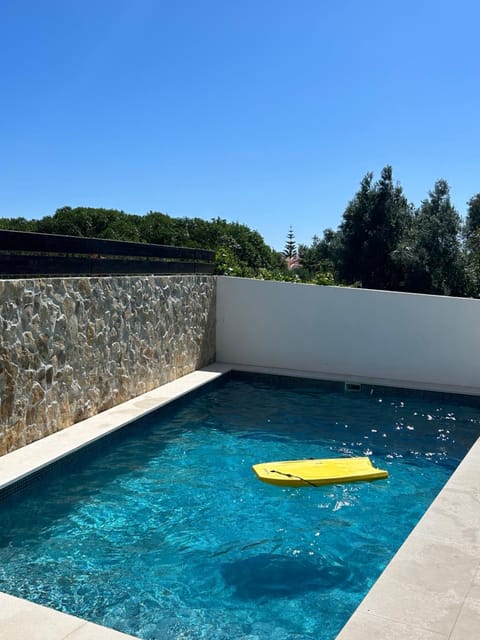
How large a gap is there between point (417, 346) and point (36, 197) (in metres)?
32.9

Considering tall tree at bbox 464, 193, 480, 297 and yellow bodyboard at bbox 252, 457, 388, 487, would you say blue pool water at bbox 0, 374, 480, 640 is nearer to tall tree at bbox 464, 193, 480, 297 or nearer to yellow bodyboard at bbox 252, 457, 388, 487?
yellow bodyboard at bbox 252, 457, 388, 487

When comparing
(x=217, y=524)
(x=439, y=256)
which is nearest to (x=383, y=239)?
(x=439, y=256)

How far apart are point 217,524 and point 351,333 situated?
7.08 m

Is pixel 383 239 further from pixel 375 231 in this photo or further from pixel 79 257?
pixel 79 257

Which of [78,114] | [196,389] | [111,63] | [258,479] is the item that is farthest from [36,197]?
[258,479]

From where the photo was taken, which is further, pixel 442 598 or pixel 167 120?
pixel 167 120

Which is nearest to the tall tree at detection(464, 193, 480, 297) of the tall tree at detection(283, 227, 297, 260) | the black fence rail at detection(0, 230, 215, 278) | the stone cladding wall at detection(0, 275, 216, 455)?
the stone cladding wall at detection(0, 275, 216, 455)

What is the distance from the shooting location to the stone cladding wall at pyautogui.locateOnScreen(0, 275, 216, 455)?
22.7 feet

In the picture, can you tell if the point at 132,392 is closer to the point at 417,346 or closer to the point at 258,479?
the point at 258,479

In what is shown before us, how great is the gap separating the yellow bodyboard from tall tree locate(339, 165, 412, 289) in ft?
66.0

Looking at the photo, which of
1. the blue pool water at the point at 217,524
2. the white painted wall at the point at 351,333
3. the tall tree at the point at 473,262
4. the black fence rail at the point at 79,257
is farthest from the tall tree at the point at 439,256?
the blue pool water at the point at 217,524

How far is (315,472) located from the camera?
6.95 m

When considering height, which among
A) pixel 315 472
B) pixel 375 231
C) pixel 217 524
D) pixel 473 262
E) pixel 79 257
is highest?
pixel 375 231

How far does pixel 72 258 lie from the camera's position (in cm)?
813
